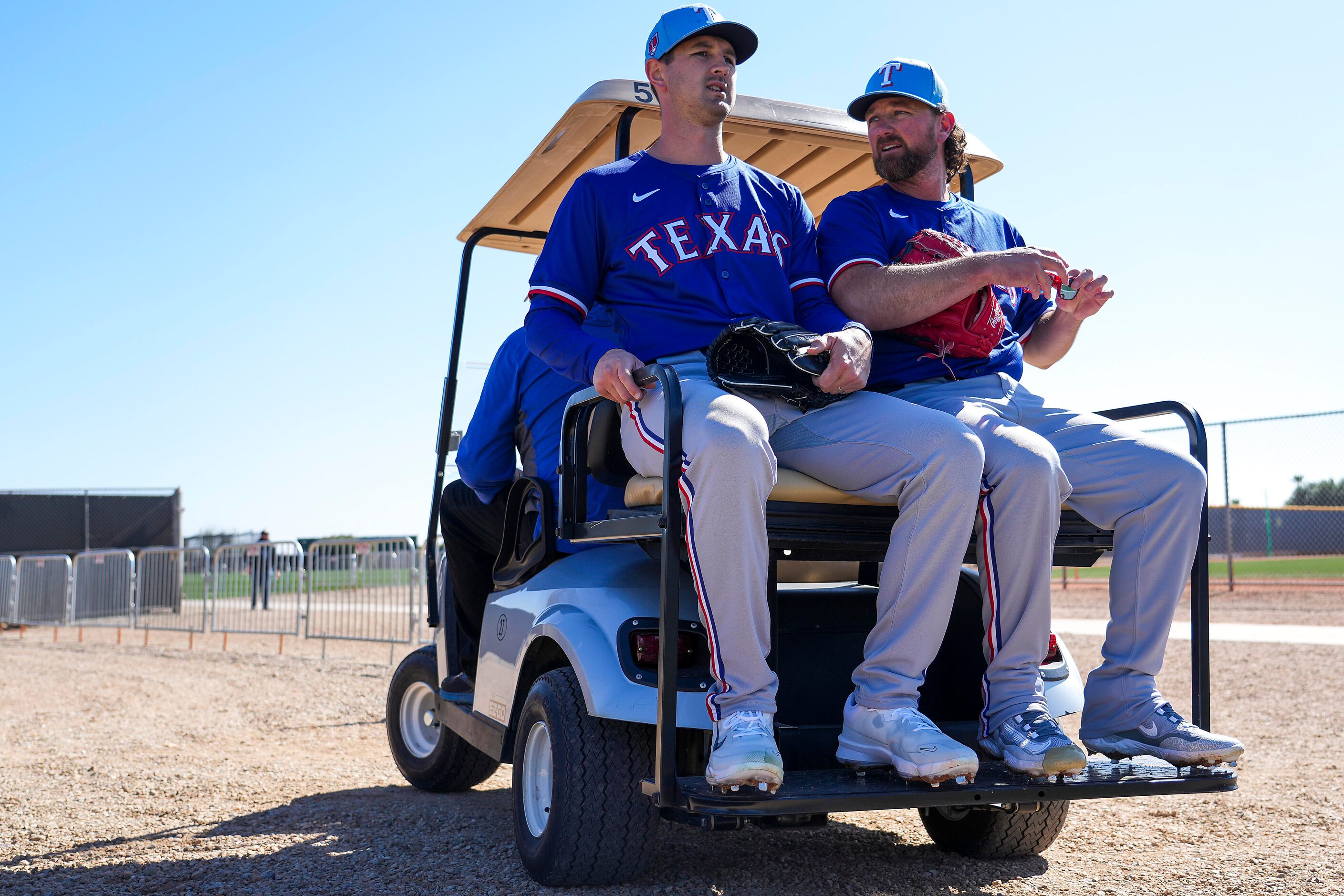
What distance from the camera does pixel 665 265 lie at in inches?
124

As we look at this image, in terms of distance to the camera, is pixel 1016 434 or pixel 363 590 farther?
pixel 363 590

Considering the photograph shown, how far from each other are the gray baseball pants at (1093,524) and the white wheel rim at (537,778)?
46.9 inches

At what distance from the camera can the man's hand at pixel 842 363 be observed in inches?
110

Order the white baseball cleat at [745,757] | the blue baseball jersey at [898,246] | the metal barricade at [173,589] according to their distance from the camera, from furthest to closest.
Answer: the metal barricade at [173,589]
the blue baseball jersey at [898,246]
the white baseball cleat at [745,757]

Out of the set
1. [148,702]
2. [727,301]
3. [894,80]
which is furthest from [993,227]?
[148,702]

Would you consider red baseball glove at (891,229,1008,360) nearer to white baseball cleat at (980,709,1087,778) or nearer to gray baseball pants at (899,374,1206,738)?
gray baseball pants at (899,374,1206,738)

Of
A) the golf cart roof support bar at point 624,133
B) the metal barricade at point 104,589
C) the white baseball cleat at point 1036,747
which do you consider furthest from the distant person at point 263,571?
the white baseball cleat at point 1036,747

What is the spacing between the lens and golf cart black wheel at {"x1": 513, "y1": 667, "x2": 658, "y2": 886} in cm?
283

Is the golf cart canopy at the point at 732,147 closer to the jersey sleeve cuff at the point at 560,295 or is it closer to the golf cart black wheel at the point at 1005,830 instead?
the jersey sleeve cuff at the point at 560,295

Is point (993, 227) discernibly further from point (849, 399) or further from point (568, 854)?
point (568, 854)

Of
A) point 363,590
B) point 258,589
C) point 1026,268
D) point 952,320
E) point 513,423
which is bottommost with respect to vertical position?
point 258,589

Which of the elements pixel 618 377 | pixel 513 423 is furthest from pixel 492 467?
pixel 618 377

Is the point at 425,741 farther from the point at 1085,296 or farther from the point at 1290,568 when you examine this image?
the point at 1290,568

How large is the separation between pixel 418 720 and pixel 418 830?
3.48 ft
